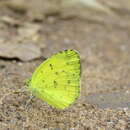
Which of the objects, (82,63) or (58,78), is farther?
(82,63)

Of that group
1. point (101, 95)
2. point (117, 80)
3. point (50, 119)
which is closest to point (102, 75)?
point (117, 80)

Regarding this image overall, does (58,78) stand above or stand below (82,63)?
below

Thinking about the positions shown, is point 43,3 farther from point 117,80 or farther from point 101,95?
point 101,95
